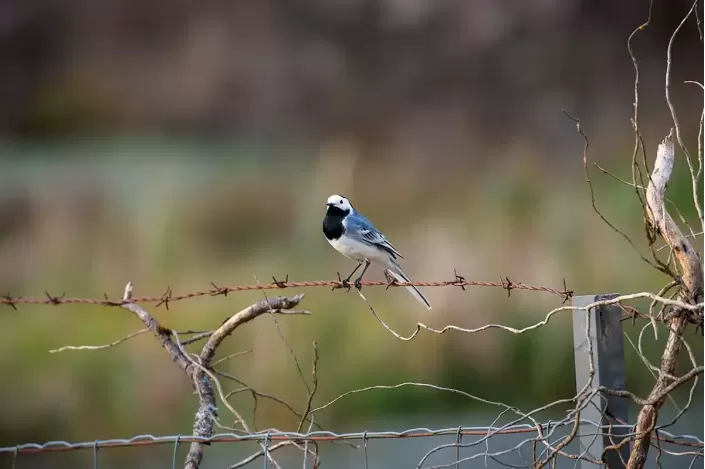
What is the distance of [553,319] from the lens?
10.3ft

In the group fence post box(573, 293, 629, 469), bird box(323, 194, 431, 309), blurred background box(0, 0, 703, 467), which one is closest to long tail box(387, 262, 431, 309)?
bird box(323, 194, 431, 309)

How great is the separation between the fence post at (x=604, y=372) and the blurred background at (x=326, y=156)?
5.49ft

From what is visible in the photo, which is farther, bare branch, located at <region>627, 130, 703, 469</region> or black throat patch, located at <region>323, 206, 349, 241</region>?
black throat patch, located at <region>323, 206, 349, 241</region>

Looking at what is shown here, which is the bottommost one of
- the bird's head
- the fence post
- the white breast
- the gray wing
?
the fence post

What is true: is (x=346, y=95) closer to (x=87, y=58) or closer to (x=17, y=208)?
(x=87, y=58)

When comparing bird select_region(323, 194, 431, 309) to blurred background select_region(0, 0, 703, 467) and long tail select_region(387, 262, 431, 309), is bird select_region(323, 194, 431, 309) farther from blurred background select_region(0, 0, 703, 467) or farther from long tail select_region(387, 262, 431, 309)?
blurred background select_region(0, 0, 703, 467)

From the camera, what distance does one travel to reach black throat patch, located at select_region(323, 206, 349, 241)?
269 centimetres

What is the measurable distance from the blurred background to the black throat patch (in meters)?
0.43

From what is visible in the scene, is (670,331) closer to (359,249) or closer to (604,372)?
(604,372)

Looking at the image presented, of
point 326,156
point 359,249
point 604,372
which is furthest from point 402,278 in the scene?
point 604,372

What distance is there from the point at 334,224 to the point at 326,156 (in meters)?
0.63

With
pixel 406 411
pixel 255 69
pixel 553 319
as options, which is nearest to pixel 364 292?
pixel 406 411

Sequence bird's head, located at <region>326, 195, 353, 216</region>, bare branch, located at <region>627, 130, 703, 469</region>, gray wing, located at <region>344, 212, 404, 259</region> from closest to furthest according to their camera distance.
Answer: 1. bare branch, located at <region>627, 130, 703, 469</region>
2. gray wing, located at <region>344, 212, 404, 259</region>
3. bird's head, located at <region>326, 195, 353, 216</region>

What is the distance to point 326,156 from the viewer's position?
325 centimetres
